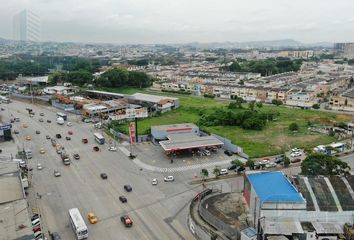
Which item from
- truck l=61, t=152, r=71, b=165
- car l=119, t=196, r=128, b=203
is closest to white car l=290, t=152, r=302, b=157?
car l=119, t=196, r=128, b=203

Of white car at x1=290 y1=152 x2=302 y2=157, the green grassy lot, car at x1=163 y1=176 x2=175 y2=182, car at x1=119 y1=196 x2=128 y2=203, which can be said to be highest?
the green grassy lot

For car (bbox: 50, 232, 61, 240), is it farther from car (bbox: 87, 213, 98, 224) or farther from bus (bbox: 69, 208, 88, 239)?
car (bbox: 87, 213, 98, 224)

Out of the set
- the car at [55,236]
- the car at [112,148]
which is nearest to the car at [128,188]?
the car at [55,236]

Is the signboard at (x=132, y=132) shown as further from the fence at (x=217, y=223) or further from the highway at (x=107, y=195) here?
the fence at (x=217, y=223)

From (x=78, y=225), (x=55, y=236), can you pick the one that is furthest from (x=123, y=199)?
(x=55, y=236)

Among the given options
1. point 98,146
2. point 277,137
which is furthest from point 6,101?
point 277,137

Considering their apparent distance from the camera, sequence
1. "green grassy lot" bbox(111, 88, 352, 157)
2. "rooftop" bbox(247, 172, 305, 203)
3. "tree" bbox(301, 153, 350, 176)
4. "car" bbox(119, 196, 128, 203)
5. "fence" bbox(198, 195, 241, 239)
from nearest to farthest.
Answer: "fence" bbox(198, 195, 241, 239) < "rooftop" bbox(247, 172, 305, 203) < "car" bbox(119, 196, 128, 203) < "tree" bbox(301, 153, 350, 176) < "green grassy lot" bbox(111, 88, 352, 157)

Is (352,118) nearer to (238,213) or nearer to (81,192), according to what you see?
(238,213)
